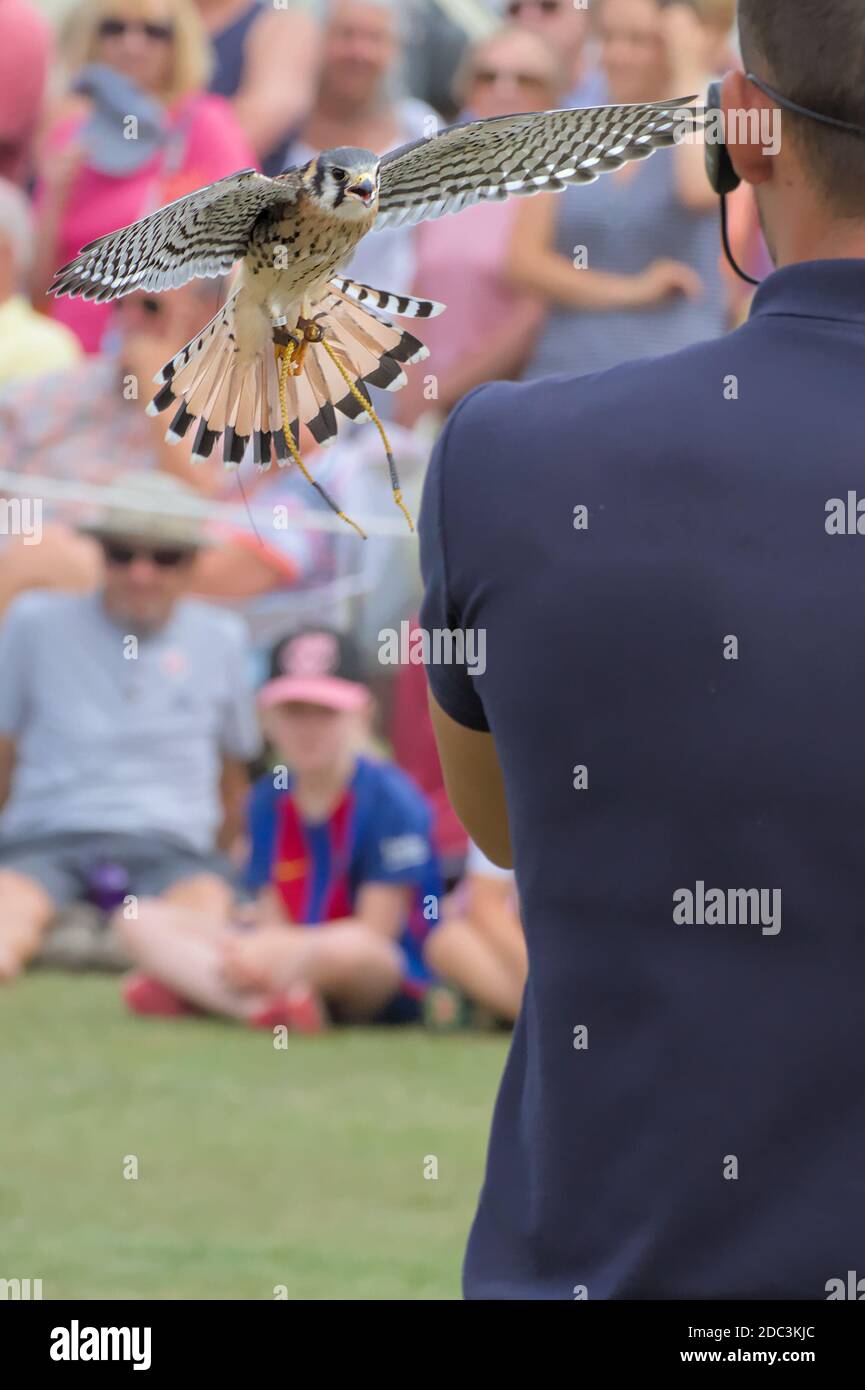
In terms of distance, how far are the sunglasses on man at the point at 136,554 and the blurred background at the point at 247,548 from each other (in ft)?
0.04

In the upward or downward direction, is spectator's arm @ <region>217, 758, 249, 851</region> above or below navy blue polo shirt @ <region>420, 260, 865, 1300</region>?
above

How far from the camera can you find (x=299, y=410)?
1955 mm

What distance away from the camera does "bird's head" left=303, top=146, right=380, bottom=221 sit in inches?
77.2

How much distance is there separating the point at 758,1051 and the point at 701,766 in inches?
7.3

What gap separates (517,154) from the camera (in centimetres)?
222

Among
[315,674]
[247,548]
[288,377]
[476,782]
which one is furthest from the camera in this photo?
[247,548]

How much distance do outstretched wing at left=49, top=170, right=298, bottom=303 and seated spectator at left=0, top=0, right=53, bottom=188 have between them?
5.32 metres

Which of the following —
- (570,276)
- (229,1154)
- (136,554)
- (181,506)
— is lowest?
(229,1154)

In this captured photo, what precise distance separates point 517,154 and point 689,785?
43.3 inches

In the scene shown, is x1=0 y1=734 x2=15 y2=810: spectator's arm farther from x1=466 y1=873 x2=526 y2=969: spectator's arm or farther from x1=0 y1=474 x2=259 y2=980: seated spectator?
x1=466 y1=873 x2=526 y2=969: spectator's arm

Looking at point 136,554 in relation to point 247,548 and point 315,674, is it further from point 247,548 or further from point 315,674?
point 315,674

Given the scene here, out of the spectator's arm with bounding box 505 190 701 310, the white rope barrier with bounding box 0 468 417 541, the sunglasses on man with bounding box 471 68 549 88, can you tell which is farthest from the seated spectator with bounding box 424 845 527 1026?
the sunglasses on man with bounding box 471 68 549 88

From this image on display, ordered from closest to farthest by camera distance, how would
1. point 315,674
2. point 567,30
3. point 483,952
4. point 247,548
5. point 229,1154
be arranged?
point 229,1154 → point 483,952 → point 315,674 → point 247,548 → point 567,30

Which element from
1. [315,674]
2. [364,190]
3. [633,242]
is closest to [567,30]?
[633,242]
